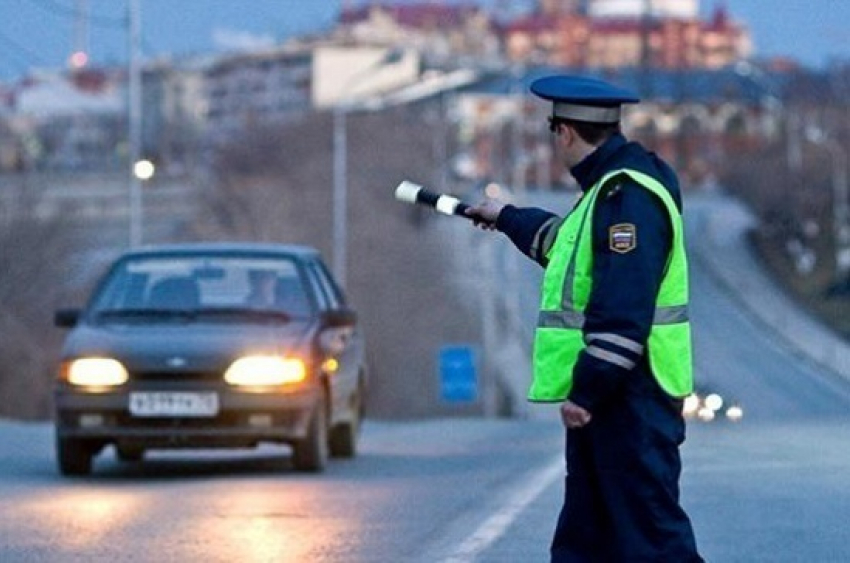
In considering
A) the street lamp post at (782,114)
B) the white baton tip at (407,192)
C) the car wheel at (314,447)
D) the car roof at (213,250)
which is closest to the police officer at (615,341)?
the white baton tip at (407,192)

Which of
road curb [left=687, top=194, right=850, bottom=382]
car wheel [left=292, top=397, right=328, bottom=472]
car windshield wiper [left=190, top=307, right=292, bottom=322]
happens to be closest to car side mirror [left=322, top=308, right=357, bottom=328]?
car windshield wiper [left=190, top=307, right=292, bottom=322]

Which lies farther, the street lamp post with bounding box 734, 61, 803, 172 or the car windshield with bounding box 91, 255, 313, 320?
the street lamp post with bounding box 734, 61, 803, 172

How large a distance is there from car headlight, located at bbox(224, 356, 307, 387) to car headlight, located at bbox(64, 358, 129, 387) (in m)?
0.66

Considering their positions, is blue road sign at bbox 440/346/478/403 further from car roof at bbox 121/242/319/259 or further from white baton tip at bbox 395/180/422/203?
white baton tip at bbox 395/180/422/203

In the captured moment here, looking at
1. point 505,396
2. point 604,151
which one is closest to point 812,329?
point 505,396

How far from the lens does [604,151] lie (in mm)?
8008

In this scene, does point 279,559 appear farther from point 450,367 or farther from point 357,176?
point 357,176

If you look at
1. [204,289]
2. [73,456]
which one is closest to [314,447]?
[204,289]

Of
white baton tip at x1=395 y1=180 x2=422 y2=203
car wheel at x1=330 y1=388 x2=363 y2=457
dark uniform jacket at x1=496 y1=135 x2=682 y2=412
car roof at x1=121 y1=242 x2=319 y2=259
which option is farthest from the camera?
car wheel at x1=330 y1=388 x2=363 y2=457

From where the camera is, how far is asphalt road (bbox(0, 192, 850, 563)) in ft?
39.6

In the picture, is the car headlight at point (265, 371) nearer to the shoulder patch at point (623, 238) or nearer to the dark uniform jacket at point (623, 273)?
the dark uniform jacket at point (623, 273)

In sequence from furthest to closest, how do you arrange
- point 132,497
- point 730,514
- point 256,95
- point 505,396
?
1. point 256,95
2. point 505,396
3. point 132,497
4. point 730,514

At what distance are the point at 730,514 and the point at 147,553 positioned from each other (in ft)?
11.3

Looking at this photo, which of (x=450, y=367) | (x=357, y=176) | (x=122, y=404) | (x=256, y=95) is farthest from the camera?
(x=256, y=95)
